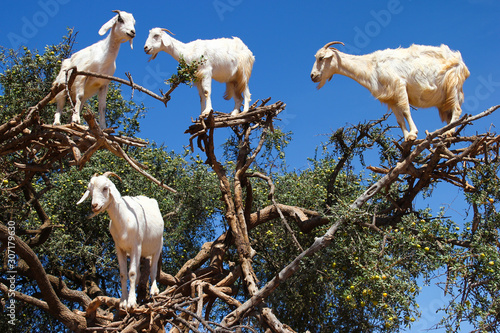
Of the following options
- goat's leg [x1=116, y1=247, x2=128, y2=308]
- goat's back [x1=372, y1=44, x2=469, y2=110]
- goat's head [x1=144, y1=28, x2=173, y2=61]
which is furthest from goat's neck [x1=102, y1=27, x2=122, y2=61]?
goat's back [x1=372, y1=44, x2=469, y2=110]

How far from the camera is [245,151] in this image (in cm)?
970

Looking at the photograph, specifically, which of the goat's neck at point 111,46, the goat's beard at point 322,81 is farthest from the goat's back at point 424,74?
the goat's neck at point 111,46

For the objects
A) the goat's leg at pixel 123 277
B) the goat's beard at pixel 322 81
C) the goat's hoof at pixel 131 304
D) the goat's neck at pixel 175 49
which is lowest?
the goat's hoof at pixel 131 304

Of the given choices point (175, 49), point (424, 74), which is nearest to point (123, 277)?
point (175, 49)

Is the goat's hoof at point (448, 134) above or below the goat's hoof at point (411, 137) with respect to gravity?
above

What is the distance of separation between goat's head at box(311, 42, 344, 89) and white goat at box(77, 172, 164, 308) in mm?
3440

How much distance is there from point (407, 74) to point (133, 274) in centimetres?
500

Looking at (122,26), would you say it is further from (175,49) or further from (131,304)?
(131,304)

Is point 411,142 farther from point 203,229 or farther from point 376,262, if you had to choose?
point 203,229

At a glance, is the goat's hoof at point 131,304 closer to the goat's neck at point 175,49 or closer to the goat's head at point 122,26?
the goat's head at point 122,26

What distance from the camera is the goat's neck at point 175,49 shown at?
9.48 metres

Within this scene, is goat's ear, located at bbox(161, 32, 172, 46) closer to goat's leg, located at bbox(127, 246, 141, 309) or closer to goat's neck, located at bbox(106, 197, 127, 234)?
goat's neck, located at bbox(106, 197, 127, 234)

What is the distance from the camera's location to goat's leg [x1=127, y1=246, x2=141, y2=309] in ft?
23.0

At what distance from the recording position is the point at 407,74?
356 inches
